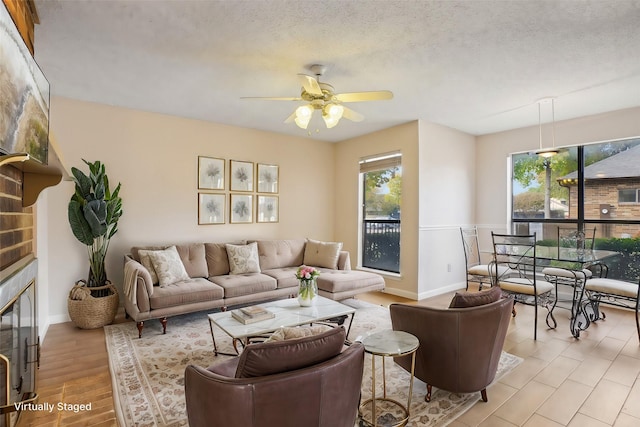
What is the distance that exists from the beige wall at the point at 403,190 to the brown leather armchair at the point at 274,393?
12.4 feet

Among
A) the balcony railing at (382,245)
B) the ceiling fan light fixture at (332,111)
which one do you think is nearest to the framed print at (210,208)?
the balcony railing at (382,245)

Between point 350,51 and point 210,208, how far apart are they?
3.21 m

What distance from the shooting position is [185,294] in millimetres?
3684

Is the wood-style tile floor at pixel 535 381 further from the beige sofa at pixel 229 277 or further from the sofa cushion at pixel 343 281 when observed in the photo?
the sofa cushion at pixel 343 281

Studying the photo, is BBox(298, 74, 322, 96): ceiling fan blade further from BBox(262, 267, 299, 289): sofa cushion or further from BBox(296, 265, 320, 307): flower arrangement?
BBox(262, 267, 299, 289): sofa cushion

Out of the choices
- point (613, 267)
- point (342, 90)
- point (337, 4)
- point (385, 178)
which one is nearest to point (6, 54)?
point (337, 4)

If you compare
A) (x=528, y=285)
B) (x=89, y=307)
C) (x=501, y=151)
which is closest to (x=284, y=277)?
(x=89, y=307)

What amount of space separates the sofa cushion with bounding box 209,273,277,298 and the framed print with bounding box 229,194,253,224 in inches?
43.5

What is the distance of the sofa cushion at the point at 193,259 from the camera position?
433 centimetres

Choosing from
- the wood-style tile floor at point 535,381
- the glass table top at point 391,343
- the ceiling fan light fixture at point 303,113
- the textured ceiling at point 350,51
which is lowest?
the wood-style tile floor at point 535,381

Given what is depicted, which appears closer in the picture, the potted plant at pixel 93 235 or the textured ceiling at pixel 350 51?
the textured ceiling at pixel 350 51

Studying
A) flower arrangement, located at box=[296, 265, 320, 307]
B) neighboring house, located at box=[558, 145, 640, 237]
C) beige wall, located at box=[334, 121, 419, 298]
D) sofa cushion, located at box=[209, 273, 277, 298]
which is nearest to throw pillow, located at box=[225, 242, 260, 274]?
sofa cushion, located at box=[209, 273, 277, 298]

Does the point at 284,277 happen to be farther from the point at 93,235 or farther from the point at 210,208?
the point at 93,235

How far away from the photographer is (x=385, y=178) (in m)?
5.75
